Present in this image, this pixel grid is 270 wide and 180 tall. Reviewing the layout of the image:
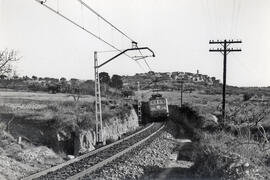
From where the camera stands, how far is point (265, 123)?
27234 millimetres

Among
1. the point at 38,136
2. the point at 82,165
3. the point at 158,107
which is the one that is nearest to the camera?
the point at 82,165

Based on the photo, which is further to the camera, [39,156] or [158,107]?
[158,107]

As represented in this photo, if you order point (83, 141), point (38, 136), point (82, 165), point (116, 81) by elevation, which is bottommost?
point (83, 141)

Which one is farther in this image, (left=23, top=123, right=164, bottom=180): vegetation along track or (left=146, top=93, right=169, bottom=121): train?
(left=146, top=93, right=169, bottom=121): train

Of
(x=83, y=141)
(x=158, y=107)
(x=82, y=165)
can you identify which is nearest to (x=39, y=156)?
(x=82, y=165)

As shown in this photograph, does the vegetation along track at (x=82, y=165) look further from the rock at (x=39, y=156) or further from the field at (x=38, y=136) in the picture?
the rock at (x=39, y=156)

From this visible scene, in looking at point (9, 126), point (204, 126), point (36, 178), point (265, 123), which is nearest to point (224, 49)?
point (204, 126)

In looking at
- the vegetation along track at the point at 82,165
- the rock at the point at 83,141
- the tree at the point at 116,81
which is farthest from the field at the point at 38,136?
the tree at the point at 116,81

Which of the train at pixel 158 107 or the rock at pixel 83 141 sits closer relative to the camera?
the rock at pixel 83 141

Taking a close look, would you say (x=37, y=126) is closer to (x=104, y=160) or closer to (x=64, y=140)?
(x=64, y=140)

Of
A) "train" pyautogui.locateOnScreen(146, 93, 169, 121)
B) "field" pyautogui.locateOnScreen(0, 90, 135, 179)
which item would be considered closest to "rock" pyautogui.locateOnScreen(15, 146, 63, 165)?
"field" pyautogui.locateOnScreen(0, 90, 135, 179)

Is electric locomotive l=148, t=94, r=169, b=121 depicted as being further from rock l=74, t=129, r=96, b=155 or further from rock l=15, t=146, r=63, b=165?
rock l=15, t=146, r=63, b=165

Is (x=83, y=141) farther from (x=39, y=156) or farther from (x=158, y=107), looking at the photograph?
(x=158, y=107)

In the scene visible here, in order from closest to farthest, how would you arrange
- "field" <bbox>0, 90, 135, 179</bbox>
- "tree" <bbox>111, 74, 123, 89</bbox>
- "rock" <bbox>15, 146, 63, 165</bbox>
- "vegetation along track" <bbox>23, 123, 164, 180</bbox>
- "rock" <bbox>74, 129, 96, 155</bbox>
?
"vegetation along track" <bbox>23, 123, 164, 180</bbox> < "rock" <bbox>15, 146, 63, 165</bbox> < "field" <bbox>0, 90, 135, 179</bbox> < "rock" <bbox>74, 129, 96, 155</bbox> < "tree" <bbox>111, 74, 123, 89</bbox>
